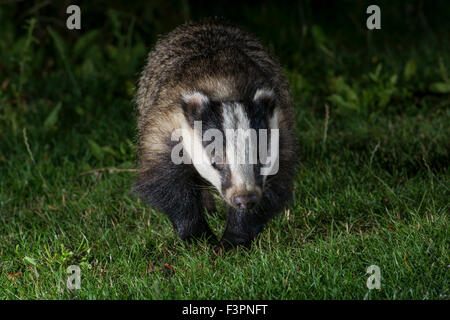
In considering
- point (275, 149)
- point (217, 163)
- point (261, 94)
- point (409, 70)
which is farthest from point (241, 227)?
point (409, 70)

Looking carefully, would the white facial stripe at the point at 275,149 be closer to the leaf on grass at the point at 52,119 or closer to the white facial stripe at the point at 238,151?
the white facial stripe at the point at 238,151

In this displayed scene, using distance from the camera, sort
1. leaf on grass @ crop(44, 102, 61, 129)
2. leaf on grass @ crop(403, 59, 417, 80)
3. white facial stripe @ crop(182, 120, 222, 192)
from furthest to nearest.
→ leaf on grass @ crop(403, 59, 417, 80), leaf on grass @ crop(44, 102, 61, 129), white facial stripe @ crop(182, 120, 222, 192)

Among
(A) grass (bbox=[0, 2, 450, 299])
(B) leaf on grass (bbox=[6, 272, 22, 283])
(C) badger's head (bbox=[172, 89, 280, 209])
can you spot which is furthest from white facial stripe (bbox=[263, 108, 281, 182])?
(B) leaf on grass (bbox=[6, 272, 22, 283])

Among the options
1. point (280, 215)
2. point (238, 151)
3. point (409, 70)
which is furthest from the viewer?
point (409, 70)

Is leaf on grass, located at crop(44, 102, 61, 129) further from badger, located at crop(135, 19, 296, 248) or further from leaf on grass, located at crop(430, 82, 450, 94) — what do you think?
leaf on grass, located at crop(430, 82, 450, 94)

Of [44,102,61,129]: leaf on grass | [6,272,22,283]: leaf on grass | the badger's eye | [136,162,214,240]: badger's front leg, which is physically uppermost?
[44,102,61,129]: leaf on grass

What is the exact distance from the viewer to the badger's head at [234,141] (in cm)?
386

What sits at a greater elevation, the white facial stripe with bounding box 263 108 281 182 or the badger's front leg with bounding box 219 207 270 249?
the white facial stripe with bounding box 263 108 281 182

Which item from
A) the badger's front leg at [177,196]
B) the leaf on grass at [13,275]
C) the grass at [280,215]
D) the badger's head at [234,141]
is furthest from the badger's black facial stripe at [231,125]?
the leaf on grass at [13,275]

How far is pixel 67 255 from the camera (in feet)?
14.0

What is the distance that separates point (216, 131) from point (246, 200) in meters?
0.44

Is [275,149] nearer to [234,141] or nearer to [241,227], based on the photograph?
[234,141]

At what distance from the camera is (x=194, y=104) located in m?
4.11

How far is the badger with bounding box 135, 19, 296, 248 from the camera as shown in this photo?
3932 millimetres
